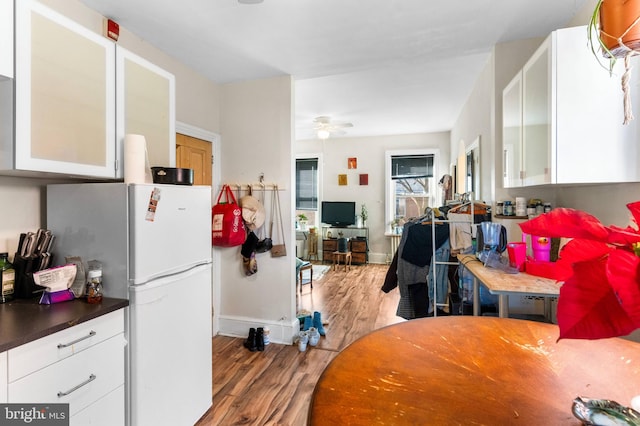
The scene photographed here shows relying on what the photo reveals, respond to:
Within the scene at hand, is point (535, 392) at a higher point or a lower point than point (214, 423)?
higher

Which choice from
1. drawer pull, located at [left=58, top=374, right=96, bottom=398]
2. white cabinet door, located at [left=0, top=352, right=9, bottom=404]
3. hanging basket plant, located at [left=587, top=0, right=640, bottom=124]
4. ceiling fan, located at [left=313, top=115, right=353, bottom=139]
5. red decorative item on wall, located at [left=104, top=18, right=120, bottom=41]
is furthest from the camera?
ceiling fan, located at [left=313, top=115, right=353, bottom=139]

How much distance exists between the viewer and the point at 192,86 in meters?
2.80

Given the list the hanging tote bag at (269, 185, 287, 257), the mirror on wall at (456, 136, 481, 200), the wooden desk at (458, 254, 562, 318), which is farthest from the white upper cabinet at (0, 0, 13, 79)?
the mirror on wall at (456, 136, 481, 200)

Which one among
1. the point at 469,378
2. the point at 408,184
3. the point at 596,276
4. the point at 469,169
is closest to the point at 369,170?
the point at 408,184

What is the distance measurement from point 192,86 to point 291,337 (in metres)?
2.50

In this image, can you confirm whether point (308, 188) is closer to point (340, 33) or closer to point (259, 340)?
point (259, 340)

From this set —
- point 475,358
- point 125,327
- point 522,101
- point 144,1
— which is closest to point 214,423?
point 125,327

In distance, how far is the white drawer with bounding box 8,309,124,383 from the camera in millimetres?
1074

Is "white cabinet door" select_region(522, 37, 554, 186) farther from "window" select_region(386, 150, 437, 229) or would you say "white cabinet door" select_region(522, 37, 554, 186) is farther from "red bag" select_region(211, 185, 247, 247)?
"window" select_region(386, 150, 437, 229)

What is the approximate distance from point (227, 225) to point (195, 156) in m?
0.72

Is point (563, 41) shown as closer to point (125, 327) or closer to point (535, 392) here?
point (535, 392)

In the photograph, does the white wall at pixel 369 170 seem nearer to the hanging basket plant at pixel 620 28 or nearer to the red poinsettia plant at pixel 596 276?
the hanging basket plant at pixel 620 28

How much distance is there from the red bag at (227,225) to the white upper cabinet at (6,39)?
1.73 meters

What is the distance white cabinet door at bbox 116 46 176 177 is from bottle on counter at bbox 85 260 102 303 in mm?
560
